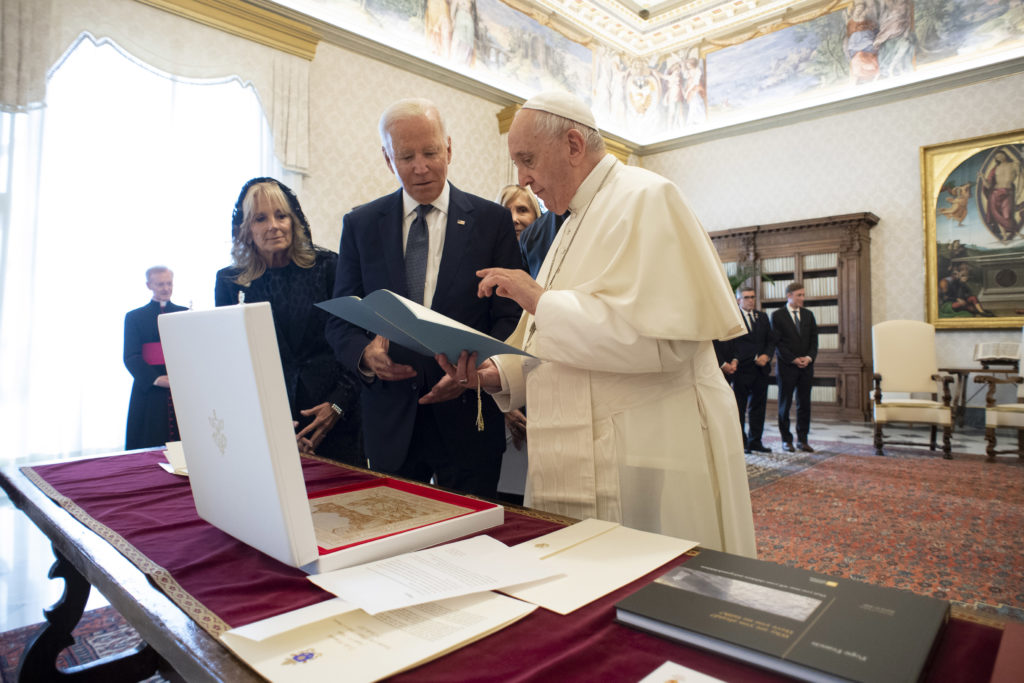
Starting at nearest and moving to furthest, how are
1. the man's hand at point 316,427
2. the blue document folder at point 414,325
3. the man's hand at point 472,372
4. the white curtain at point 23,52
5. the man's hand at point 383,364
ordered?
1. the blue document folder at point 414,325
2. the man's hand at point 472,372
3. the man's hand at point 383,364
4. the man's hand at point 316,427
5. the white curtain at point 23,52

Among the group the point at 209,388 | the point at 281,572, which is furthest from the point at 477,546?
the point at 209,388

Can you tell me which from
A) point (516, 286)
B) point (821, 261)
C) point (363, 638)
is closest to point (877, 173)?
point (821, 261)

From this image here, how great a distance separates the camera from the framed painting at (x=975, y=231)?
30.4ft

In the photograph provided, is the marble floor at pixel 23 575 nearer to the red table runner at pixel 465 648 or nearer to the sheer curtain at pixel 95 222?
the sheer curtain at pixel 95 222

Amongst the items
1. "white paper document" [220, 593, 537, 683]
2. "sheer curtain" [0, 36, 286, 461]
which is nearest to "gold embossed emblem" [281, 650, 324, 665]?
"white paper document" [220, 593, 537, 683]

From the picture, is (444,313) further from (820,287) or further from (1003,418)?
(820,287)

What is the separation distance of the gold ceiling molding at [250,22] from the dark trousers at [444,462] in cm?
629

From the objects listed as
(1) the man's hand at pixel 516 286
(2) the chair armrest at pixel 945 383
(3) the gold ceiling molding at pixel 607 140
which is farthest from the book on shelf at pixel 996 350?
(1) the man's hand at pixel 516 286

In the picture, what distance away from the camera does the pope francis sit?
4.77 feet

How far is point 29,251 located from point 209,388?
5.89 meters

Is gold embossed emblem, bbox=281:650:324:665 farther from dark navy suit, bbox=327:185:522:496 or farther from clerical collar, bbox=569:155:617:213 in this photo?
clerical collar, bbox=569:155:617:213

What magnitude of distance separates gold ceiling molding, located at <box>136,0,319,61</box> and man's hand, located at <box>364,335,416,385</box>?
20.2 feet

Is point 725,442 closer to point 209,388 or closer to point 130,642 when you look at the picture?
point 209,388

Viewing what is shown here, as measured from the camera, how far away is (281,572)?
3.22 ft
